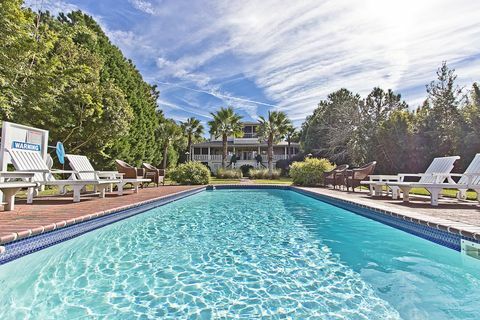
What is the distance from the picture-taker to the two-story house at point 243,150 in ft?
121

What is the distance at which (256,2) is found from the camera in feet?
34.2

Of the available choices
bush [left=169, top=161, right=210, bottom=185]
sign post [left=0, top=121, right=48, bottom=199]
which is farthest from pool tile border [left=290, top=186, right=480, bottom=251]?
bush [left=169, top=161, right=210, bottom=185]

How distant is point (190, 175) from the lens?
1711 centimetres

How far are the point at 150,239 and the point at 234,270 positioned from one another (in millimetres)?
2112

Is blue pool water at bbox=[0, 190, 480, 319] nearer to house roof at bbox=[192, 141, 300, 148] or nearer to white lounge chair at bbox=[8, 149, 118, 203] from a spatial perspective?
white lounge chair at bbox=[8, 149, 118, 203]

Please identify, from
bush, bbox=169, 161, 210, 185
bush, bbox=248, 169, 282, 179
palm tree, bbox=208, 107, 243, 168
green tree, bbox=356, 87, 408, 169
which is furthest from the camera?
palm tree, bbox=208, 107, 243, 168

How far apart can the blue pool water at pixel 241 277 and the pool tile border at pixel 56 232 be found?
0.37 ft

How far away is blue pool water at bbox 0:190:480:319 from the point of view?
2.58m

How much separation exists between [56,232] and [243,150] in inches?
1465

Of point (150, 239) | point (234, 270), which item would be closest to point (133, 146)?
point (150, 239)

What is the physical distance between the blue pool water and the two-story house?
30341 mm

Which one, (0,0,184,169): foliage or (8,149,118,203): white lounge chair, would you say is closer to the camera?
(8,149,118,203): white lounge chair

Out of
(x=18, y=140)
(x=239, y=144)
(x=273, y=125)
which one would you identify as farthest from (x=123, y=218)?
(x=239, y=144)

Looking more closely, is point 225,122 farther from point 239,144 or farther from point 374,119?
point 374,119
